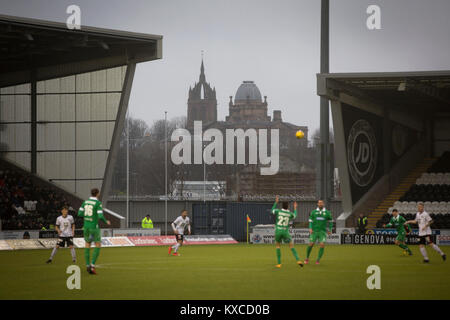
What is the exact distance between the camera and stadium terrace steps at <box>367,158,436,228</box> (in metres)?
57.3

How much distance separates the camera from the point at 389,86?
176 feet

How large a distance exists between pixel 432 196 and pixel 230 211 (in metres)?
15.6

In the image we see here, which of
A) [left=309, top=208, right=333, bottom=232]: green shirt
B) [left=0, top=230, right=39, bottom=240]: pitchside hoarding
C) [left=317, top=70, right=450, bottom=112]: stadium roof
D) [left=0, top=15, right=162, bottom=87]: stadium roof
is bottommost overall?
[left=0, top=230, right=39, bottom=240]: pitchside hoarding

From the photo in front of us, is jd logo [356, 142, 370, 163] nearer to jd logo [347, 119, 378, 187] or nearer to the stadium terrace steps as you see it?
jd logo [347, 119, 378, 187]

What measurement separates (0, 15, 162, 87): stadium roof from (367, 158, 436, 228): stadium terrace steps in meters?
20.2

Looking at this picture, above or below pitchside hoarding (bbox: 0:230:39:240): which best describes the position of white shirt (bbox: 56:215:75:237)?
above

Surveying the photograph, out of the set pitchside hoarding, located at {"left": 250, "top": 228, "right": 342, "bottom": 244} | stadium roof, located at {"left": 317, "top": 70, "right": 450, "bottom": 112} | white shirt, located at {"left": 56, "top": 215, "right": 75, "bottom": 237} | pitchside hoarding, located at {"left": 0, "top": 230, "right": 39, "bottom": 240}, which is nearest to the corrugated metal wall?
pitchside hoarding, located at {"left": 250, "top": 228, "right": 342, "bottom": 244}

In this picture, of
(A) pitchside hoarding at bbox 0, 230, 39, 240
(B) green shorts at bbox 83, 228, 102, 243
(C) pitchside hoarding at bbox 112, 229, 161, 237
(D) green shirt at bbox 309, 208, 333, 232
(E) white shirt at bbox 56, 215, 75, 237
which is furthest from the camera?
(C) pitchside hoarding at bbox 112, 229, 161, 237

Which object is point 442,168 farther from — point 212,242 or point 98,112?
point 98,112

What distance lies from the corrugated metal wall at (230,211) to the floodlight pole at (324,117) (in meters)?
7.83

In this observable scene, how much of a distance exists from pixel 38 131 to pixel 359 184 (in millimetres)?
24503

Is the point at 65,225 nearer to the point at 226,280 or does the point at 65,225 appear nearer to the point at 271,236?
the point at 226,280
